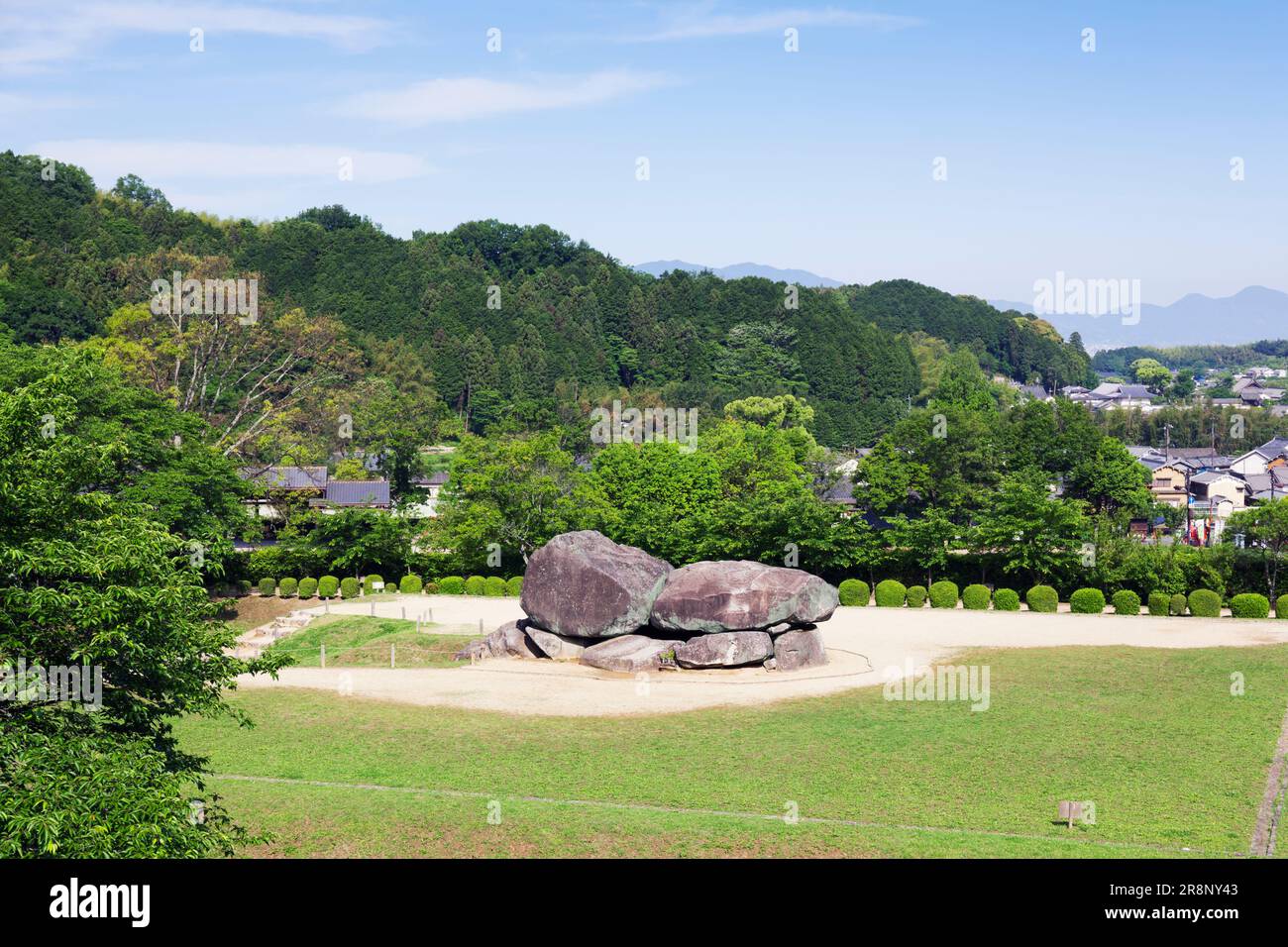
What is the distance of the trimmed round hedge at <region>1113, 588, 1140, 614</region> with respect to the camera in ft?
146

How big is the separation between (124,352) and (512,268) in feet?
299

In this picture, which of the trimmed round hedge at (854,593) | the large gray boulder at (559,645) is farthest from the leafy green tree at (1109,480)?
the large gray boulder at (559,645)

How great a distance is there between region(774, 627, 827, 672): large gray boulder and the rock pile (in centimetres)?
3

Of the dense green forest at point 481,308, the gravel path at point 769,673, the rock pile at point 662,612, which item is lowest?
the gravel path at point 769,673

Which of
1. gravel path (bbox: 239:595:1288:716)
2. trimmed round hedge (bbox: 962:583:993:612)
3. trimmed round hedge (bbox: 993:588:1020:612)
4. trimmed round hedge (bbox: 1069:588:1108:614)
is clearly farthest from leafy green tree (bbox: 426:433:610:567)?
trimmed round hedge (bbox: 1069:588:1108:614)

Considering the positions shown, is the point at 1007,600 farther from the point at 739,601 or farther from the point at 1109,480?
the point at 1109,480

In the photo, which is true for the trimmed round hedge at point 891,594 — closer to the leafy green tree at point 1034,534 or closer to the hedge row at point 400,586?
the leafy green tree at point 1034,534

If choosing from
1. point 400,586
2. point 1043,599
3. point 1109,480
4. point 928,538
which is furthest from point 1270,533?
point 400,586

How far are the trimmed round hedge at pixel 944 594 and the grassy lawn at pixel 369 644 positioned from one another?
18.3 metres

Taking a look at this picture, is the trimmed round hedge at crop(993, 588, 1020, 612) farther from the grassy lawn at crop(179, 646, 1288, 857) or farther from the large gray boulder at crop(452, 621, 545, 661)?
the large gray boulder at crop(452, 621, 545, 661)

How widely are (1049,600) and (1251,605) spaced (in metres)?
6.79

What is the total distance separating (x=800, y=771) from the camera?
25547 mm

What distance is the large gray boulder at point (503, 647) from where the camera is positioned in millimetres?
38938
